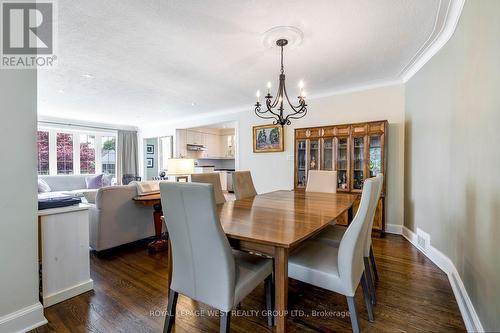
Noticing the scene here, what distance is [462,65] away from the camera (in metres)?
1.92

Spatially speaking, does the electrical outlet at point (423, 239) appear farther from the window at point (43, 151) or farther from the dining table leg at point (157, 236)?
the window at point (43, 151)

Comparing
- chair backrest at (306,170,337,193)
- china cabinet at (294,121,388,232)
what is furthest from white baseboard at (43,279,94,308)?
china cabinet at (294,121,388,232)

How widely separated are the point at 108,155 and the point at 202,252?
709cm

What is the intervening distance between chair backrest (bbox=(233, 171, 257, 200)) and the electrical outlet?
6.94ft

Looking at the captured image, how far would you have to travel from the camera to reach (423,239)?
2.79 m

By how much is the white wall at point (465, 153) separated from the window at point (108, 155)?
7.55 m

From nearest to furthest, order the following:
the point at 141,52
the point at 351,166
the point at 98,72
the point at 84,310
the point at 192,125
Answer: the point at 84,310 → the point at 141,52 → the point at 98,72 → the point at 351,166 → the point at 192,125

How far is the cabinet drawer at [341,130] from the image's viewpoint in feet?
12.0

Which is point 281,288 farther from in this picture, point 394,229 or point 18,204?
point 394,229

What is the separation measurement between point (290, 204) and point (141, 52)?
2.30 m


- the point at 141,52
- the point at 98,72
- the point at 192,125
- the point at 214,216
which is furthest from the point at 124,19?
the point at 192,125

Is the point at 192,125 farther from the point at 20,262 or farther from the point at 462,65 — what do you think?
the point at 462,65

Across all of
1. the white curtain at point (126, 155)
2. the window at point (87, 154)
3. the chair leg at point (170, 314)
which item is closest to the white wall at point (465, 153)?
the chair leg at point (170, 314)

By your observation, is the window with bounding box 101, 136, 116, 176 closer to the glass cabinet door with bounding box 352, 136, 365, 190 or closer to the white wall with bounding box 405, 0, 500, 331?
the glass cabinet door with bounding box 352, 136, 365, 190
